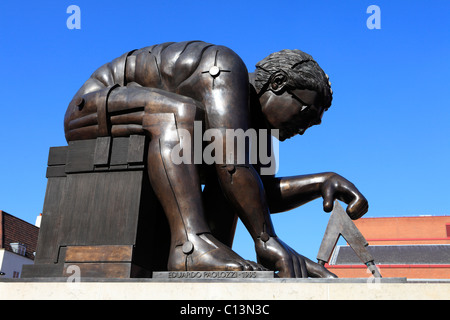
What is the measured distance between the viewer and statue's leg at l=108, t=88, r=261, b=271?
130 inches

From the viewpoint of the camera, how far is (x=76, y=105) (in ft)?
13.2

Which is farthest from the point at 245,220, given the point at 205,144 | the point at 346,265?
the point at 346,265

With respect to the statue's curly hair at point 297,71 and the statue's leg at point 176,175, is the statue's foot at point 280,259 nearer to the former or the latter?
the statue's leg at point 176,175

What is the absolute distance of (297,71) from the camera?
13.4 ft

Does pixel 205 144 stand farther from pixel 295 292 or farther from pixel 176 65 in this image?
pixel 295 292

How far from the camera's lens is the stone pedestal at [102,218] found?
3480mm

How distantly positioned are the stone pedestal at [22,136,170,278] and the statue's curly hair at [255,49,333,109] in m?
1.20

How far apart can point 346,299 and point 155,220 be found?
1625 millimetres

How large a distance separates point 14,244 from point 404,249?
20194mm

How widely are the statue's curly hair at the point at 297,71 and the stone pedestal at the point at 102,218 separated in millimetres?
1202

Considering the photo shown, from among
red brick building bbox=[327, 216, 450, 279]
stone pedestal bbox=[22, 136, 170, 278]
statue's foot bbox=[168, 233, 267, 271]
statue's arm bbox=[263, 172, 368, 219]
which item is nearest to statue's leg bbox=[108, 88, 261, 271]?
statue's foot bbox=[168, 233, 267, 271]

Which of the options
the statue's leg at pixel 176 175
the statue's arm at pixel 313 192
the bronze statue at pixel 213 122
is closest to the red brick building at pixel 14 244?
the bronze statue at pixel 213 122

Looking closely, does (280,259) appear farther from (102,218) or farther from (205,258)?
(102,218)

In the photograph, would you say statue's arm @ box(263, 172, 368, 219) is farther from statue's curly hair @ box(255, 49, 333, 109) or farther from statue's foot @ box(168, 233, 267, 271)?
statue's foot @ box(168, 233, 267, 271)
